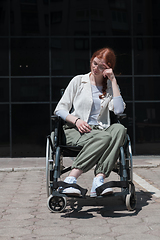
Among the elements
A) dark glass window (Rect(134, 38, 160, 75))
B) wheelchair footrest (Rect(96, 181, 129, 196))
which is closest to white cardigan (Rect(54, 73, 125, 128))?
wheelchair footrest (Rect(96, 181, 129, 196))

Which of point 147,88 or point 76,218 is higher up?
point 147,88

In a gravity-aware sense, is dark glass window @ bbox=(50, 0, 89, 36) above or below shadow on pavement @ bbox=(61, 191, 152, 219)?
above

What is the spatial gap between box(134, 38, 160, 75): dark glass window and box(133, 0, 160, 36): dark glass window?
1.00 ft

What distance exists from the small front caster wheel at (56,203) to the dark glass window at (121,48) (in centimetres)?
859

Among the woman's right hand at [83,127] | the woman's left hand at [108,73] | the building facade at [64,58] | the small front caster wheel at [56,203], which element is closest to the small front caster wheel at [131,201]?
the small front caster wheel at [56,203]

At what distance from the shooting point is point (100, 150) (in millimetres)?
4016

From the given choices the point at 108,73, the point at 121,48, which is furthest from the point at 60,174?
the point at 121,48

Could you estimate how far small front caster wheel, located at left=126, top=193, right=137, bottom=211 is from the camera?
12.6ft

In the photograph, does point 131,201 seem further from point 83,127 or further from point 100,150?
point 83,127

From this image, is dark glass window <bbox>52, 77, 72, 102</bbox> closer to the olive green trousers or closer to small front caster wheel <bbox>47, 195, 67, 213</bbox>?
the olive green trousers

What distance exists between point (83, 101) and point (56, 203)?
123 cm

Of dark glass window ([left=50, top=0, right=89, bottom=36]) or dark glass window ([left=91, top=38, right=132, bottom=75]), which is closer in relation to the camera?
dark glass window ([left=50, top=0, right=89, bottom=36])

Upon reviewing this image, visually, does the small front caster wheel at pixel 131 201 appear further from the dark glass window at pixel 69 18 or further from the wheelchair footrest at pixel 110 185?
the dark glass window at pixel 69 18

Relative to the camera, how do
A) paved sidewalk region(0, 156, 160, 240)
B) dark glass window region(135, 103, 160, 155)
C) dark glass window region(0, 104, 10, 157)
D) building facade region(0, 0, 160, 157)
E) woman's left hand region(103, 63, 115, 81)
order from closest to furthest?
paved sidewalk region(0, 156, 160, 240) < woman's left hand region(103, 63, 115, 81) < dark glass window region(0, 104, 10, 157) < building facade region(0, 0, 160, 157) < dark glass window region(135, 103, 160, 155)
